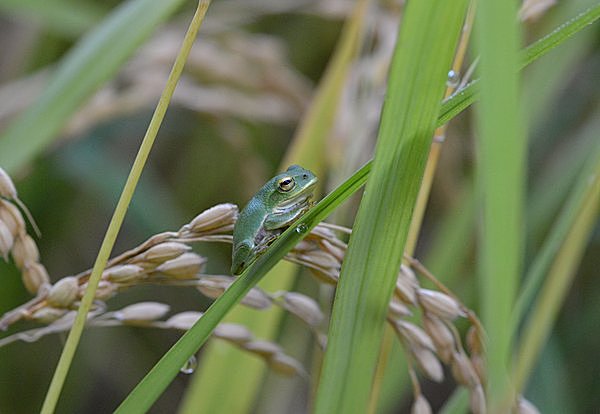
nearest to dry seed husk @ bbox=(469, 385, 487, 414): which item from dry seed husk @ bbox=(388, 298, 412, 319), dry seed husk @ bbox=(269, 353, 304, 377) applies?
dry seed husk @ bbox=(388, 298, 412, 319)

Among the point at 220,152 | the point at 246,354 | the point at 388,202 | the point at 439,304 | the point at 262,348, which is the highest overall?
A: the point at 220,152

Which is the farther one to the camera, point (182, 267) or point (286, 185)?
point (286, 185)

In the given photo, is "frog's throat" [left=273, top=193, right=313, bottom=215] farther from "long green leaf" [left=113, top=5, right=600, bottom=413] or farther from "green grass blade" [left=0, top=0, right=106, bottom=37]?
"green grass blade" [left=0, top=0, right=106, bottom=37]

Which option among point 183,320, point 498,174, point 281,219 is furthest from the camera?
point 281,219

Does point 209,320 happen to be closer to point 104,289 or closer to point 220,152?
point 104,289

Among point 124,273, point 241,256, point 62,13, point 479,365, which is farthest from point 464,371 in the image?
point 62,13

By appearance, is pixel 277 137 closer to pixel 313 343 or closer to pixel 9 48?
pixel 313 343
